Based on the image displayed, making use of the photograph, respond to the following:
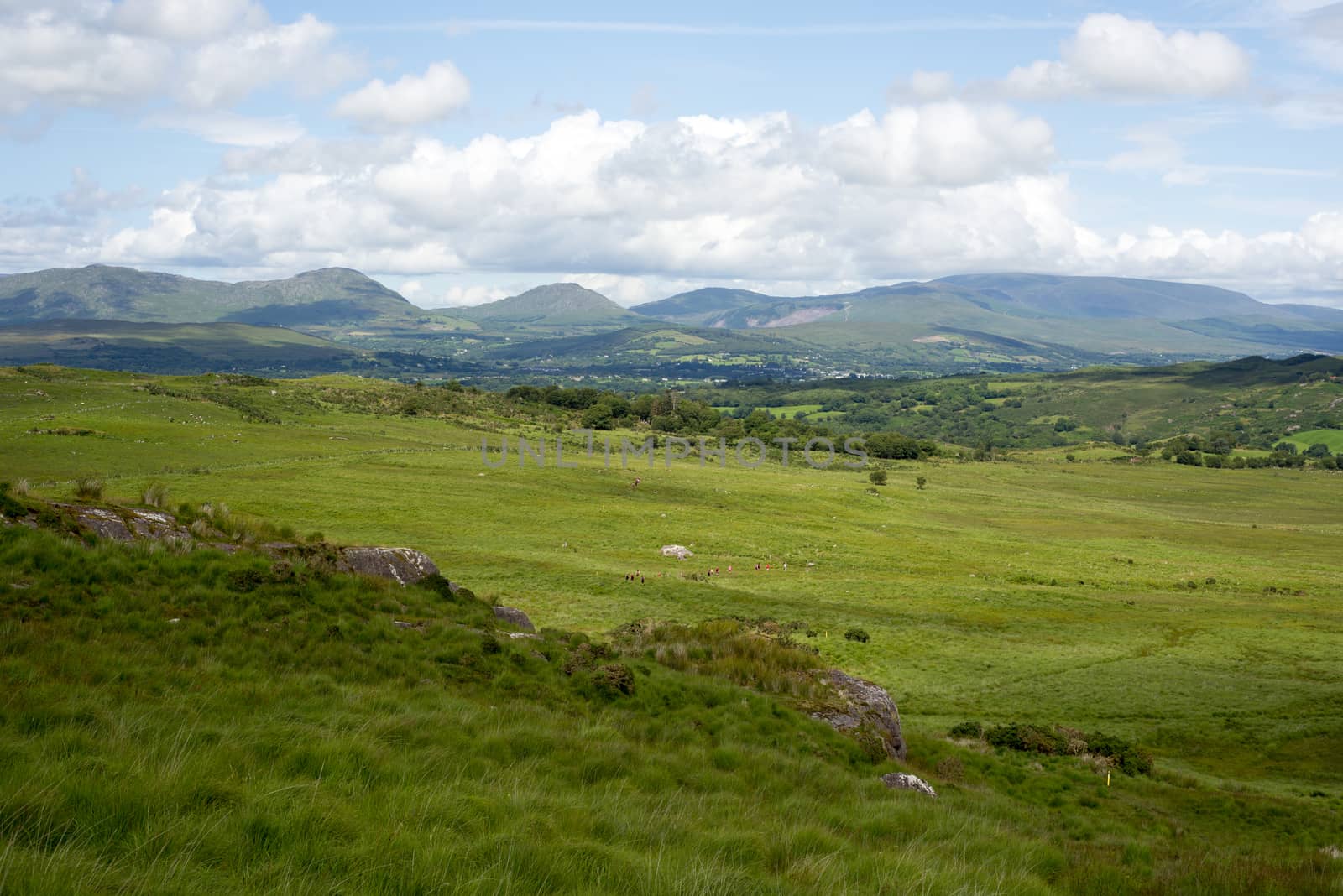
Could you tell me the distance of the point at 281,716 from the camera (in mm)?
9250

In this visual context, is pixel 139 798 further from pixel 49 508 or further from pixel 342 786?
pixel 49 508

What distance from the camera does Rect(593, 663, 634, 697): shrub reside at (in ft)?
47.5

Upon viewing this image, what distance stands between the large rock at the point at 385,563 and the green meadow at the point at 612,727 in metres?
2.01

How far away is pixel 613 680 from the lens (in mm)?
14742

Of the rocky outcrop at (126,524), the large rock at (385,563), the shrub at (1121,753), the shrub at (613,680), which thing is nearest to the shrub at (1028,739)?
the shrub at (1121,753)

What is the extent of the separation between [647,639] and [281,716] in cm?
1228

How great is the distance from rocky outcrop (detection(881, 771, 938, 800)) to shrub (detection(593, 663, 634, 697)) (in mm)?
4865

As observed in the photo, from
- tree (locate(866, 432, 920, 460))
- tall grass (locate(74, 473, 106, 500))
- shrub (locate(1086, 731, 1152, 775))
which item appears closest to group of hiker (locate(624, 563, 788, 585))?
shrub (locate(1086, 731, 1152, 775))

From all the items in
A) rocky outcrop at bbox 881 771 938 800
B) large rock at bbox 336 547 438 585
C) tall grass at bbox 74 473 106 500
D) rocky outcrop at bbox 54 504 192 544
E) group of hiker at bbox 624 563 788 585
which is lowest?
group of hiker at bbox 624 563 788 585

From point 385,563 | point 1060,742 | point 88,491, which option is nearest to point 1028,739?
point 1060,742

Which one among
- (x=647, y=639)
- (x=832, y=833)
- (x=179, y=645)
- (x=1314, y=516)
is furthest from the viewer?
(x=1314, y=516)

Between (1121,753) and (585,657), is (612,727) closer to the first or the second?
(585,657)

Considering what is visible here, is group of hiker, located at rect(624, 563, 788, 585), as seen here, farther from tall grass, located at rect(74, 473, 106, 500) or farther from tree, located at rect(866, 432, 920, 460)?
tree, located at rect(866, 432, 920, 460)

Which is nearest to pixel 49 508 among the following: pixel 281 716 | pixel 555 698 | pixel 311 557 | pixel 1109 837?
pixel 311 557
